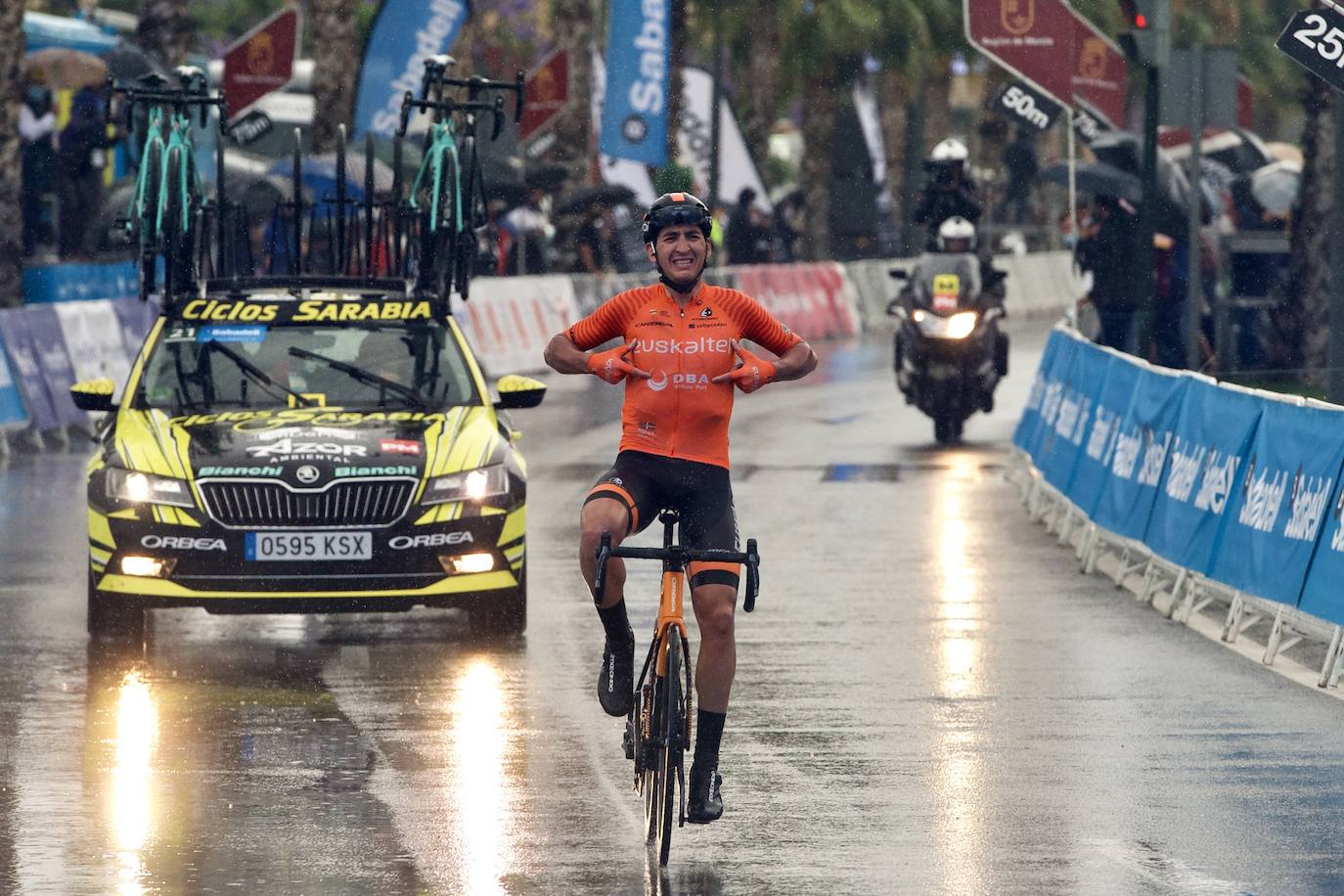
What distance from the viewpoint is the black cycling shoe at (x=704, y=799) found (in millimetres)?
8352

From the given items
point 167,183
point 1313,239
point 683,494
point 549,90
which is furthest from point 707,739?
point 549,90

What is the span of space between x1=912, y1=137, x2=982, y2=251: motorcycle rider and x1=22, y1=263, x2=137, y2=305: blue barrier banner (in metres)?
9.11

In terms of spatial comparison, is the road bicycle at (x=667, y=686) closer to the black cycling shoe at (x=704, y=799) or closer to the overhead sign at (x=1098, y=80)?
the black cycling shoe at (x=704, y=799)

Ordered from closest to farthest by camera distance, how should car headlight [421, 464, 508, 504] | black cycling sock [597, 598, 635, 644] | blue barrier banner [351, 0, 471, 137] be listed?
1. black cycling sock [597, 598, 635, 644]
2. car headlight [421, 464, 508, 504]
3. blue barrier banner [351, 0, 471, 137]

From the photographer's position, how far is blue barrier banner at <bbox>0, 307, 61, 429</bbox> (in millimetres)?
24000

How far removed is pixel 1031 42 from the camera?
26625mm

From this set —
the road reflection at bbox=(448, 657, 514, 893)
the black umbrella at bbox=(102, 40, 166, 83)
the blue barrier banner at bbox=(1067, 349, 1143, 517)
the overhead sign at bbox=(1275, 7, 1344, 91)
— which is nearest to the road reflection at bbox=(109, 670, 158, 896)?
the road reflection at bbox=(448, 657, 514, 893)

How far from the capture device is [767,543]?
1747cm

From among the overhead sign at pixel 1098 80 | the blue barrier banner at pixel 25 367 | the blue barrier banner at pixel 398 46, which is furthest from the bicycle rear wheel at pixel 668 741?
the blue barrier banner at pixel 398 46

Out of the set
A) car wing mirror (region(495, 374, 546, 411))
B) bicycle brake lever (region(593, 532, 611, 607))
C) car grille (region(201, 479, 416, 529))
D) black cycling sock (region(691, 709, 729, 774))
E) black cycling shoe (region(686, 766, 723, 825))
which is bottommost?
black cycling shoe (region(686, 766, 723, 825))

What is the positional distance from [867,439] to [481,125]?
15.9 m

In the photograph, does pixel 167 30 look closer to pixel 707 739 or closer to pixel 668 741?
pixel 707 739

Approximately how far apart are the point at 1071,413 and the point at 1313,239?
33.4 feet

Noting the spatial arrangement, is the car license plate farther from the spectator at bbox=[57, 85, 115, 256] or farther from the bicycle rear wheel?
the spectator at bbox=[57, 85, 115, 256]
